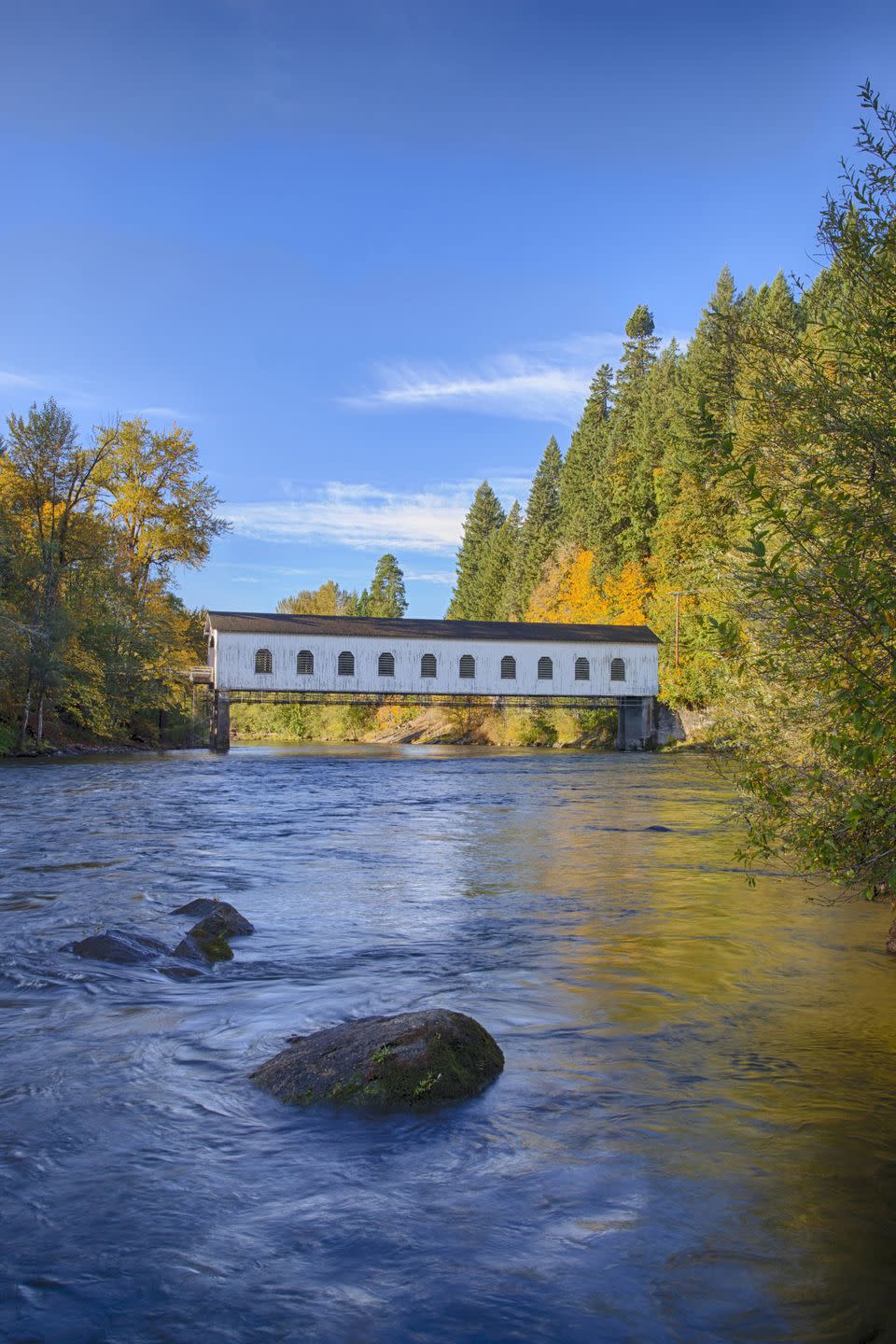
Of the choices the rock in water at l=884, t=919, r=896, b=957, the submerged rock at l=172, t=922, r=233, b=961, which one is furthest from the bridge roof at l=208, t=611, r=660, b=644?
the rock in water at l=884, t=919, r=896, b=957

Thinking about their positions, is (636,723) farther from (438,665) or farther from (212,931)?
(212,931)

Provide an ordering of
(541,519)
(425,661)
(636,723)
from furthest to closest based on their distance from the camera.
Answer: (541,519) → (636,723) → (425,661)

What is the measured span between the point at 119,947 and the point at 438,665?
3890cm

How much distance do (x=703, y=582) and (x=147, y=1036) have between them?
4616cm

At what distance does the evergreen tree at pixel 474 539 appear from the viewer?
101469 mm

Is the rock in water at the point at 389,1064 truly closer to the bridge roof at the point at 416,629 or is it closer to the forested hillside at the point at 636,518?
the forested hillside at the point at 636,518

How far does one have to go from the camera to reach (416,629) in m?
47.4

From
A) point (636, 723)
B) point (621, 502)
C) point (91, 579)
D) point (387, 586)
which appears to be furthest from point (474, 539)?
point (91, 579)

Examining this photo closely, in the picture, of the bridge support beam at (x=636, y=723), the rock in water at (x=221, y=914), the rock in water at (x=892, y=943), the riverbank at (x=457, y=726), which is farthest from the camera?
the riverbank at (x=457, y=726)

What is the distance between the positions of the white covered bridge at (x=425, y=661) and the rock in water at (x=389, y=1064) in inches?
1544

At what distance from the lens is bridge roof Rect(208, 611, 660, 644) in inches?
1767

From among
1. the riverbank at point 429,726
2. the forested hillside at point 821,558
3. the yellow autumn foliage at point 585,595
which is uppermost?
the yellow autumn foliage at point 585,595

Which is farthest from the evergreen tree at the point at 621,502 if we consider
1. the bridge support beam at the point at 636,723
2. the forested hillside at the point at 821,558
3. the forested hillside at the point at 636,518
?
the forested hillside at the point at 821,558

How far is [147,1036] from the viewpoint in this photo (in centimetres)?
632
